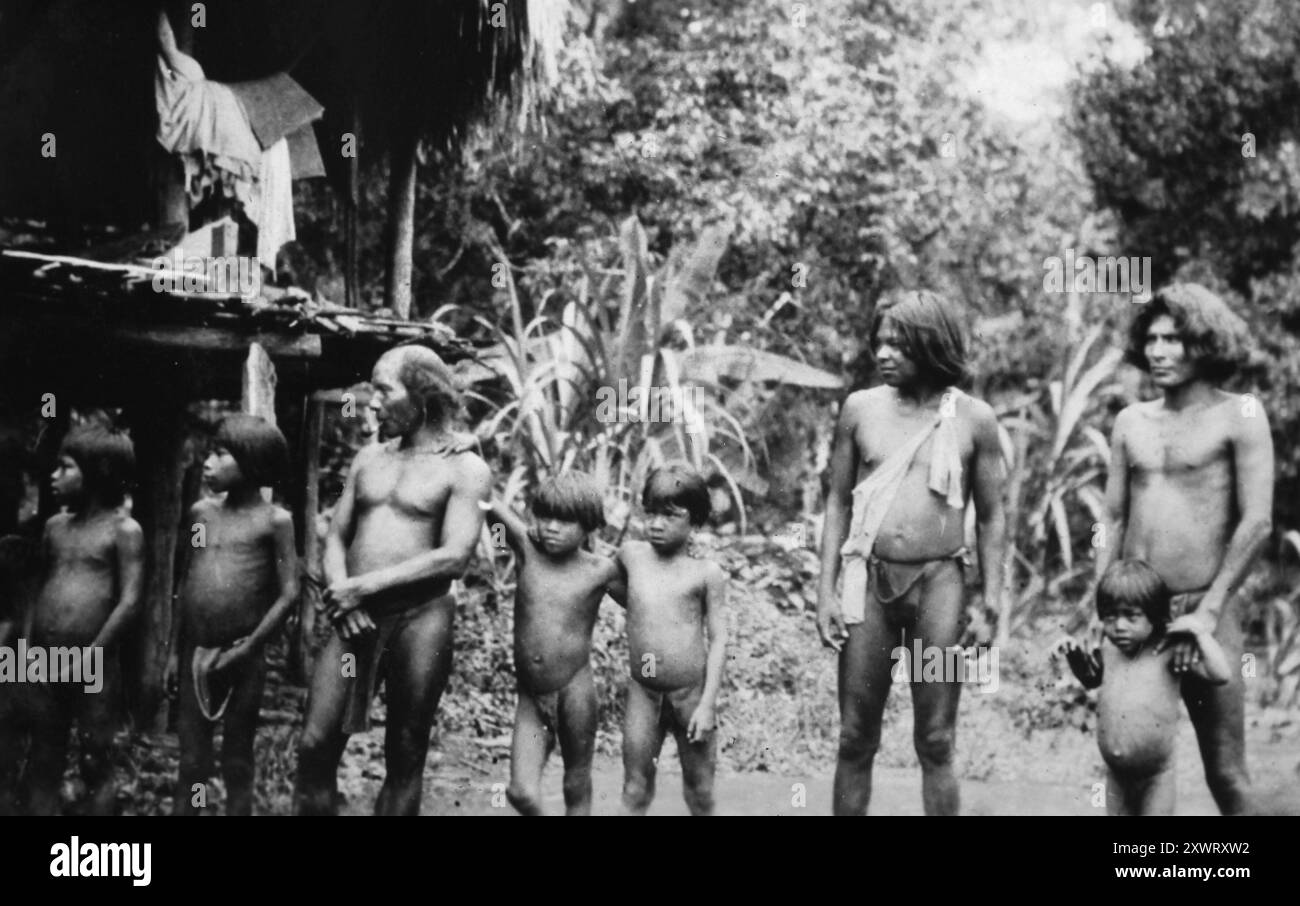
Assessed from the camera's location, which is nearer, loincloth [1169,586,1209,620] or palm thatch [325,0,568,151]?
loincloth [1169,586,1209,620]

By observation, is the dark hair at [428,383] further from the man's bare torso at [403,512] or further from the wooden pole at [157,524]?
the wooden pole at [157,524]

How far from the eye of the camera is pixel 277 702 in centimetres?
699

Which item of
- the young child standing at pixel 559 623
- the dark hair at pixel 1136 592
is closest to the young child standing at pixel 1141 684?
the dark hair at pixel 1136 592

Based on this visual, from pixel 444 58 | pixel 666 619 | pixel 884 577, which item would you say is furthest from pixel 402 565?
pixel 444 58

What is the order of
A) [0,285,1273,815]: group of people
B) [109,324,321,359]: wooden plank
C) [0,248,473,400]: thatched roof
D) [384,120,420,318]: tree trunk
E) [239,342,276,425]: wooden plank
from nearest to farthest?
[0,285,1273,815]: group of people < [0,248,473,400]: thatched roof < [109,324,321,359]: wooden plank < [239,342,276,425]: wooden plank < [384,120,420,318]: tree trunk

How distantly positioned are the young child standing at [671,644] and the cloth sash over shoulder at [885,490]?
0.40 metres

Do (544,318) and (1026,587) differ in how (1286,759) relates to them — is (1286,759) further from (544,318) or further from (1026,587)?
(544,318)

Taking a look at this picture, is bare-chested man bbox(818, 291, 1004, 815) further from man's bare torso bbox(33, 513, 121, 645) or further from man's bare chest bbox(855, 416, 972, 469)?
man's bare torso bbox(33, 513, 121, 645)

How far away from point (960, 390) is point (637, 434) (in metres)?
2.15

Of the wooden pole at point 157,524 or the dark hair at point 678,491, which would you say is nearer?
the dark hair at point 678,491

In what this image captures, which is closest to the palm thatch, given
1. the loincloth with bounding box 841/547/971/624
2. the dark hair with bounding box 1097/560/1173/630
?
the loincloth with bounding box 841/547/971/624

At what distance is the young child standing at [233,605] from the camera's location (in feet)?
18.6

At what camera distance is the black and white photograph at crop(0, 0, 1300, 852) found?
218 inches
